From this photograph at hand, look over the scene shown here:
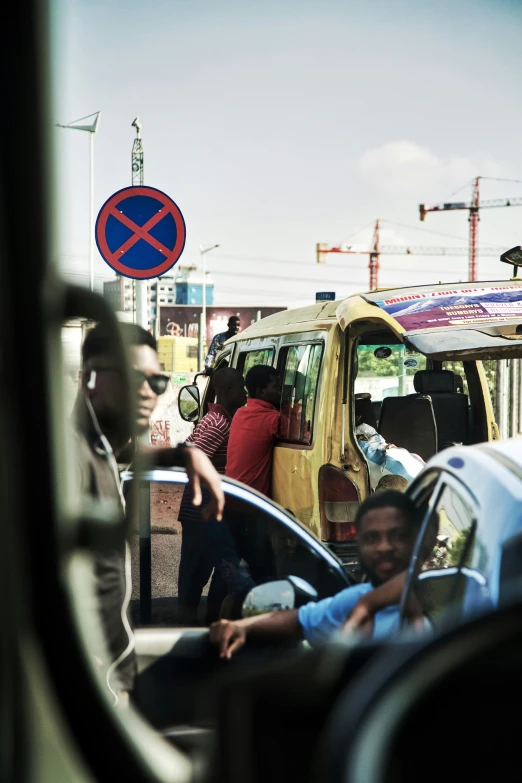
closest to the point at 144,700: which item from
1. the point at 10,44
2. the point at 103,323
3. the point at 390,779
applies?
the point at 103,323

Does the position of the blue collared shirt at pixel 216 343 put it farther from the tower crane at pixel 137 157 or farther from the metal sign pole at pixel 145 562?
the tower crane at pixel 137 157

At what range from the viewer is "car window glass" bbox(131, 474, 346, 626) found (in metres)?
2.79

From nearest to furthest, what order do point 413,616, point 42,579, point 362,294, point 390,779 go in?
point 390,779 < point 42,579 < point 413,616 < point 362,294

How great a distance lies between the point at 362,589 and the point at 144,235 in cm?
330

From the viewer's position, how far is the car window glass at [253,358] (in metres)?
6.69

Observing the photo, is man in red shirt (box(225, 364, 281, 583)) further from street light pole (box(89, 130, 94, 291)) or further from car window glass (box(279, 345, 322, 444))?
street light pole (box(89, 130, 94, 291))

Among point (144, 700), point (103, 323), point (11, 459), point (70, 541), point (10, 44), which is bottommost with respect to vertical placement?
point (144, 700)

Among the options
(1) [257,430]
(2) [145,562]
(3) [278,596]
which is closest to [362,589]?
(3) [278,596]

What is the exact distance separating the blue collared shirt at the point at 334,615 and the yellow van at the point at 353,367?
0.93 m

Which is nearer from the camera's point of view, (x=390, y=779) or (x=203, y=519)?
(x=390, y=779)

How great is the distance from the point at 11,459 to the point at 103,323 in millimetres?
349

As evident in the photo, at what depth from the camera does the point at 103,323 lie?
2055 millimetres

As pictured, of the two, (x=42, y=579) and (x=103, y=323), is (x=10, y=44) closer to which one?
(x=103, y=323)

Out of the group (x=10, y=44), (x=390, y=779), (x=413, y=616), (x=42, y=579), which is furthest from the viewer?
(x=413, y=616)
